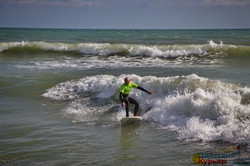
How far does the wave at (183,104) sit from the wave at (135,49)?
1345 cm

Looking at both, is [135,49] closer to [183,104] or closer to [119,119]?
[119,119]

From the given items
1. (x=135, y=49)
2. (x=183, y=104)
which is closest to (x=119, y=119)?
(x=183, y=104)

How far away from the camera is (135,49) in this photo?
31.5m

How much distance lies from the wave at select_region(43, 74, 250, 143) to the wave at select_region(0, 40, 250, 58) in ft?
44.1

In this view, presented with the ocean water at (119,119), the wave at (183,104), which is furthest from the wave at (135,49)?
the wave at (183,104)

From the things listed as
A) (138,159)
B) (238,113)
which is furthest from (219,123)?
(138,159)

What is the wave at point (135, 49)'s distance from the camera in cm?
2848

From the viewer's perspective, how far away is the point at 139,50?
101ft

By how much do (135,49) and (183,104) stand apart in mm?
20333

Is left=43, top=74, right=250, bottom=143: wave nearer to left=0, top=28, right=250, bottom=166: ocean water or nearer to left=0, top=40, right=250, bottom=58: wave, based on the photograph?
left=0, top=28, right=250, bottom=166: ocean water

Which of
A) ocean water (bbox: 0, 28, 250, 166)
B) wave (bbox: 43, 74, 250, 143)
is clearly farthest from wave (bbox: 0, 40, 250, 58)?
wave (bbox: 43, 74, 250, 143)

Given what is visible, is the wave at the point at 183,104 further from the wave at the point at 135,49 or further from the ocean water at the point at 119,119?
the wave at the point at 135,49

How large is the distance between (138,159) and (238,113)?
12.6ft

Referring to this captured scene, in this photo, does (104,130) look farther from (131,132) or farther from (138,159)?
(138,159)
